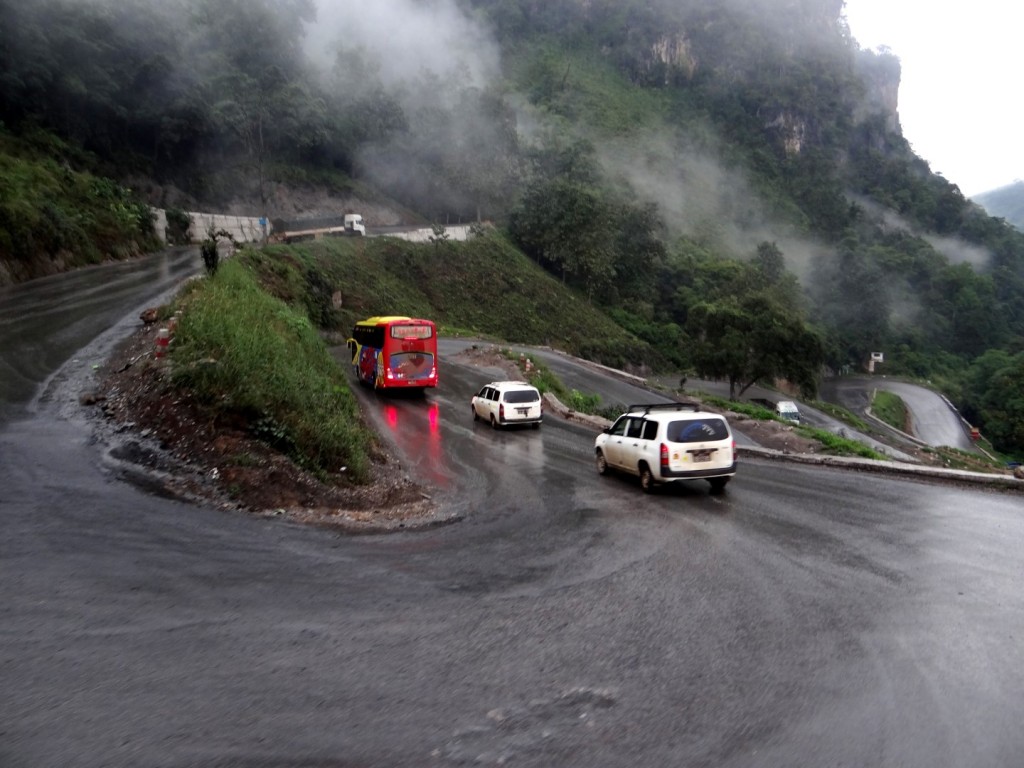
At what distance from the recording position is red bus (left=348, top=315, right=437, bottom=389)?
29.5 metres

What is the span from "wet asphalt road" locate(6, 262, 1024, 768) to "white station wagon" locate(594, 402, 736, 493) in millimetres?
2532

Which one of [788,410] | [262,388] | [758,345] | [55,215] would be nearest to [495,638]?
[262,388]

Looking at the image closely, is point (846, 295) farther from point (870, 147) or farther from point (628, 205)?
point (870, 147)

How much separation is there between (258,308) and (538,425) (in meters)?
9.62

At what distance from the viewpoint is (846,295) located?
103 metres

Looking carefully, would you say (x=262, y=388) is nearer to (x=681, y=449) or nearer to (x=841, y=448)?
(x=681, y=449)

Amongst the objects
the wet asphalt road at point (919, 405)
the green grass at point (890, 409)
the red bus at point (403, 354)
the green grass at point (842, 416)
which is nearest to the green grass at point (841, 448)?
the red bus at point (403, 354)

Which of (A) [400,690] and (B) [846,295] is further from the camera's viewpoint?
(B) [846,295]

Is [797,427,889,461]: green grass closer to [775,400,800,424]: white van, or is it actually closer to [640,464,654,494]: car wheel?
[640,464,654,494]: car wheel

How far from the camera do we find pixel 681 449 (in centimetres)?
1446

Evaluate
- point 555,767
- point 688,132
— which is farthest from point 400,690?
point 688,132

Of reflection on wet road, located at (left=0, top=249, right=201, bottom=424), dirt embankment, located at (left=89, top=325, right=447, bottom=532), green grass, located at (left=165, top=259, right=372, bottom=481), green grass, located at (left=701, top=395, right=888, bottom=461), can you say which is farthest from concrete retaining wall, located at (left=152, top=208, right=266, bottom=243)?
dirt embankment, located at (left=89, top=325, right=447, bottom=532)

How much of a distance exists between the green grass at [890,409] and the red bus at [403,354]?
160 ft

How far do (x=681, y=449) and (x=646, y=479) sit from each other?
3.26ft
